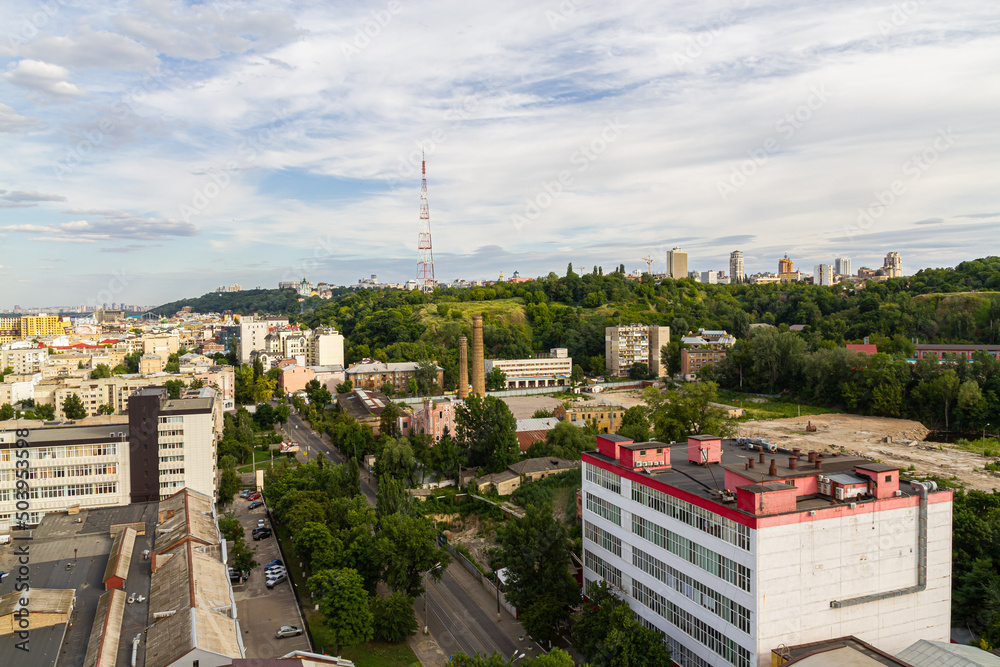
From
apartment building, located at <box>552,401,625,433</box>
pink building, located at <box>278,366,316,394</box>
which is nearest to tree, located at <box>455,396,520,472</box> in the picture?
apartment building, located at <box>552,401,625,433</box>

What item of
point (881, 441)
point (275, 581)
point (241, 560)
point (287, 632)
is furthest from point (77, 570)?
point (881, 441)

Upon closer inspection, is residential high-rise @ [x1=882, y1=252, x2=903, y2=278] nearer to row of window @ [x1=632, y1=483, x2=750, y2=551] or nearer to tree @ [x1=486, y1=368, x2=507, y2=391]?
tree @ [x1=486, y1=368, x2=507, y2=391]

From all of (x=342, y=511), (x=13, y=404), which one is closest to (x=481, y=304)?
(x=13, y=404)

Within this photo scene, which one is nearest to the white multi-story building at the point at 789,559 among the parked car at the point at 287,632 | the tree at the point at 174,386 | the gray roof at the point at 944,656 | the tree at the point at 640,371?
the gray roof at the point at 944,656

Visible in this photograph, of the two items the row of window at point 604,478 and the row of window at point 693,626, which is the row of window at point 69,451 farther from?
the row of window at point 693,626

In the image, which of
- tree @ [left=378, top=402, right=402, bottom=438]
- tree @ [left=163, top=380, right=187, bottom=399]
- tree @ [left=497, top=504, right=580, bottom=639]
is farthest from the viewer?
tree @ [left=163, top=380, right=187, bottom=399]
